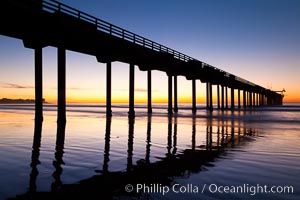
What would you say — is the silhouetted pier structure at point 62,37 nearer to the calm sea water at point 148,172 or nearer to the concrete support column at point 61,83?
the concrete support column at point 61,83

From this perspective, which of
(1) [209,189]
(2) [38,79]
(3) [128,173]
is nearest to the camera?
(1) [209,189]

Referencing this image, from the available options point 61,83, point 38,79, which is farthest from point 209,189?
point 38,79

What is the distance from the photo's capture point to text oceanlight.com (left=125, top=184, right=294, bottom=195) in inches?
151

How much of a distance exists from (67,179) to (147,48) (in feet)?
64.6

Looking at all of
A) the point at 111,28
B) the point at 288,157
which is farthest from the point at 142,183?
the point at 111,28

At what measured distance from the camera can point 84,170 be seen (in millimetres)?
4965

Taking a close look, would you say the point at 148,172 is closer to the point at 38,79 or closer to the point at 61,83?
the point at 61,83

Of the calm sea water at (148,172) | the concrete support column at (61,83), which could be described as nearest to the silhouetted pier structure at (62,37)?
the concrete support column at (61,83)

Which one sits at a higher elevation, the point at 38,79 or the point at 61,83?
the point at 38,79

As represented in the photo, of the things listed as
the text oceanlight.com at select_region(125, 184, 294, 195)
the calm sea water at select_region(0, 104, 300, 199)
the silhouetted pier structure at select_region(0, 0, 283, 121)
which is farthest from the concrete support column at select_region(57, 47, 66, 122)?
the text oceanlight.com at select_region(125, 184, 294, 195)

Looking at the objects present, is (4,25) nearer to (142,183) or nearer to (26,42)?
(26,42)

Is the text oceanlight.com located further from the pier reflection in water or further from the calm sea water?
the pier reflection in water

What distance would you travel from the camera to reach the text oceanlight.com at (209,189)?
12.6 feet

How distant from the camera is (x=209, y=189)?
3930 mm
